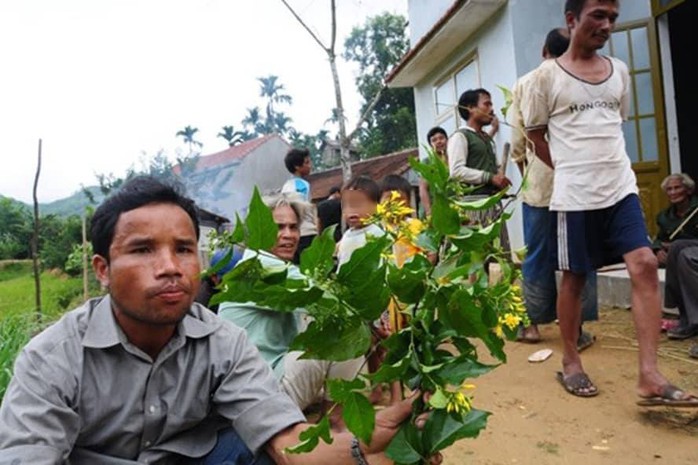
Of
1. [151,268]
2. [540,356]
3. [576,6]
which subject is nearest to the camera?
[151,268]

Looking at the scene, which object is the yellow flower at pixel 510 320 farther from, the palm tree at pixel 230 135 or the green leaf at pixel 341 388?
the palm tree at pixel 230 135

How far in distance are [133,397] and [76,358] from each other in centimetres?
18

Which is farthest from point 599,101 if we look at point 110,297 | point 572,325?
point 110,297

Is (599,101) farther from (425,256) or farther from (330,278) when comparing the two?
(330,278)

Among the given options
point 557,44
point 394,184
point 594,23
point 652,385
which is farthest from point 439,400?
Result: point 394,184

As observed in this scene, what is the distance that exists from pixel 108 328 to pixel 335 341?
2.51 ft

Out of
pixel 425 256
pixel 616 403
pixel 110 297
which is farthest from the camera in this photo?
pixel 616 403

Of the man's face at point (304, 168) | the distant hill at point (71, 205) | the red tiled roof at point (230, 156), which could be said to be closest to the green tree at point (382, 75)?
the red tiled roof at point (230, 156)

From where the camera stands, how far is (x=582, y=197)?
2.47 m

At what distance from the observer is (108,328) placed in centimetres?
147

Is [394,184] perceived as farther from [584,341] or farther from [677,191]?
[677,191]

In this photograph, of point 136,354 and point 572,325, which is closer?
Result: point 136,354

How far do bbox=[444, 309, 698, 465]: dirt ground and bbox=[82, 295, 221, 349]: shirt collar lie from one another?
1126mm

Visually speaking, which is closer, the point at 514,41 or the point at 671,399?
the point at 671,399
